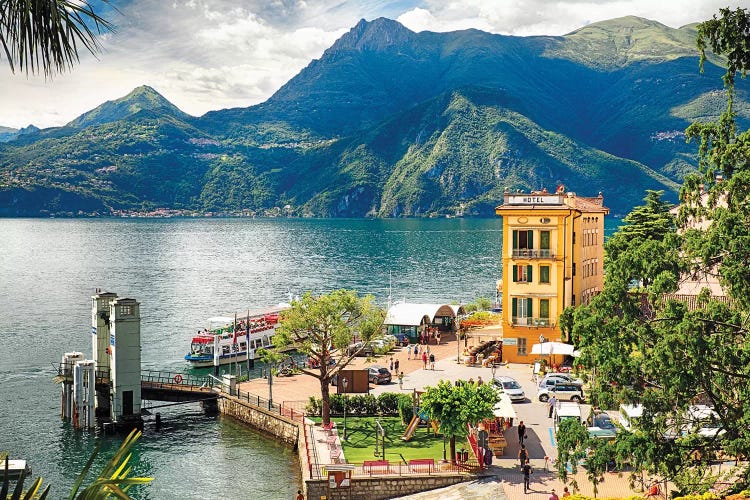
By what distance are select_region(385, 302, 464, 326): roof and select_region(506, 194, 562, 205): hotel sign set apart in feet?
52.3

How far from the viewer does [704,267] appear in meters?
20.0

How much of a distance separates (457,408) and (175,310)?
68.7 metres

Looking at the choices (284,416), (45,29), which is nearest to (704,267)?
(45,29)

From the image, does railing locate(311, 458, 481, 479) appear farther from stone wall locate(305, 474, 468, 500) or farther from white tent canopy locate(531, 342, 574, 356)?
white tent canopy locate(531, 342, 574, 356)

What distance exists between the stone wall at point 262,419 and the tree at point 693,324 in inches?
829

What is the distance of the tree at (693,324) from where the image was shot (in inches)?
750

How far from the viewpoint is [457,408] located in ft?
104

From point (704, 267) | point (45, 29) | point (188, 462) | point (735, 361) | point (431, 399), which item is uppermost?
point (45, 29)

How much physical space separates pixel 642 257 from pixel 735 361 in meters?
3.26

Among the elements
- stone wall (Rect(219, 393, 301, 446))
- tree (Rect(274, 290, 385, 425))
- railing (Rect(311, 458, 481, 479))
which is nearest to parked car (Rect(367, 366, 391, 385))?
tree (Rect(274, 290, 385, 425))

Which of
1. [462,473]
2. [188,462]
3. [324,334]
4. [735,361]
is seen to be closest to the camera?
[735,361]

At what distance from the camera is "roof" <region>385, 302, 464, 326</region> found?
6631 centimetres

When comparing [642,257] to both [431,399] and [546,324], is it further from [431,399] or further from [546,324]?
[546,324]

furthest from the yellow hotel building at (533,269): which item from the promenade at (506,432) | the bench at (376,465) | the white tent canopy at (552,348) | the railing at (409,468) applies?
the bench at (376,465)
